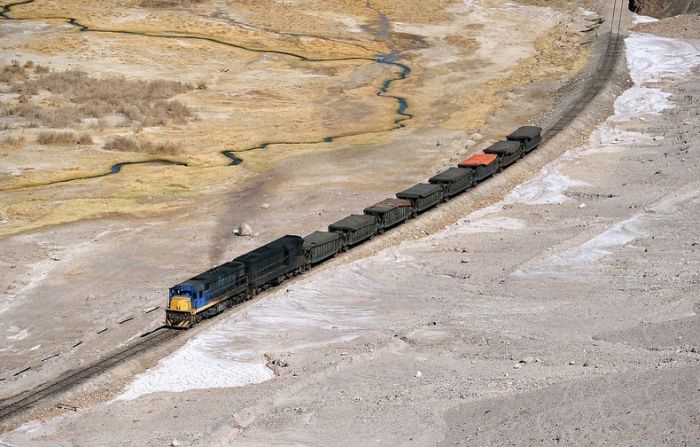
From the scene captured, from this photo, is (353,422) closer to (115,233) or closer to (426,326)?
(426,326)

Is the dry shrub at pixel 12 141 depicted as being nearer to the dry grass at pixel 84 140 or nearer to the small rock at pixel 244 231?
the dry grass at pixel 84 140

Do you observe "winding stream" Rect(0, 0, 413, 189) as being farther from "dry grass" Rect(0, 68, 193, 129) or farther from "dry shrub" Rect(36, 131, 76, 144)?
"dry grass" Rect(0, 68, 193, 129)

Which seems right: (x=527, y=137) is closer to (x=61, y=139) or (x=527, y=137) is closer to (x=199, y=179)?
(x=199, y=179)

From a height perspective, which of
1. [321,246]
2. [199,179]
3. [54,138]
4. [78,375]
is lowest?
[199,179]

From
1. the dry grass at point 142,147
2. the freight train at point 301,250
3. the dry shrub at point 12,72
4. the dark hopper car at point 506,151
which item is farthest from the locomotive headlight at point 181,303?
the dry shrub at point 12,72

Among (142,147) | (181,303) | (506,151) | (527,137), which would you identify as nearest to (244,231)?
(181,303)

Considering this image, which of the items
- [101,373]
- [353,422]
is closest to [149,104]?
[101,373]

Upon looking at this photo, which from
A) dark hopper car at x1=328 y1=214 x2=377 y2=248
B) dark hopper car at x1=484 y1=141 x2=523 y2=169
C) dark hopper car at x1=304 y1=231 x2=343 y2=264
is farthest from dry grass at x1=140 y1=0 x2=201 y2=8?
dark hopper car at x1=304 y1=231 x2=343 y2=264
